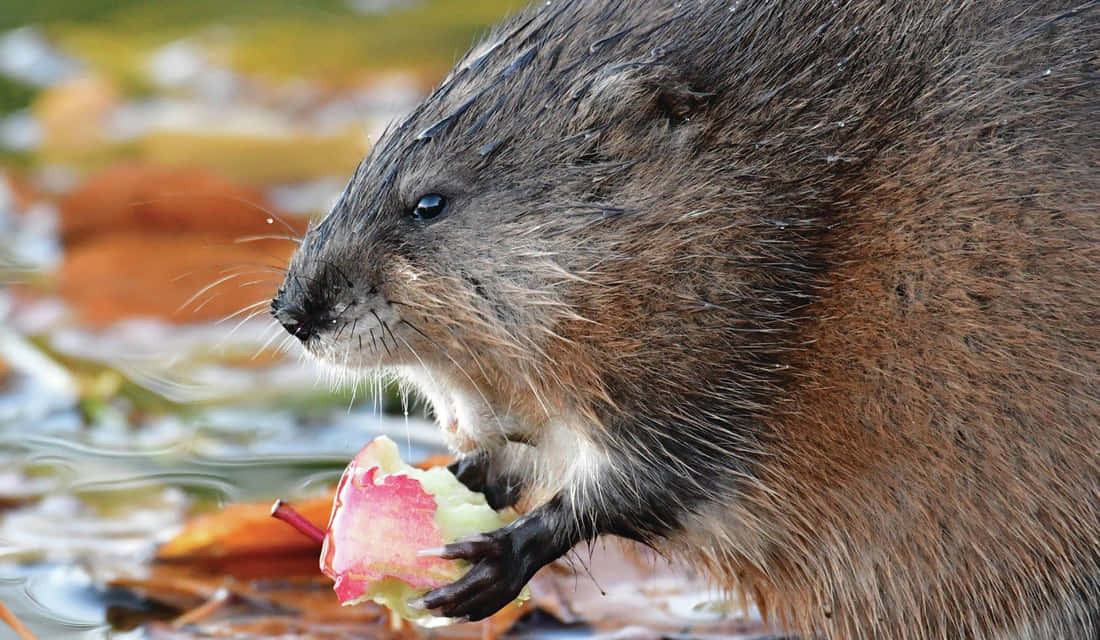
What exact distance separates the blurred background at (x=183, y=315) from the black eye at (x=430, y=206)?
477 millimetres

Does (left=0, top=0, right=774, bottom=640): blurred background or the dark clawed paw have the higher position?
(left=0, top=0, right=774, bottom=640): blurred background

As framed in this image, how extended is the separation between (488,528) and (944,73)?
1426 mm

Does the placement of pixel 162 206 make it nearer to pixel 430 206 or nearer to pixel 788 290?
pixel 430 206

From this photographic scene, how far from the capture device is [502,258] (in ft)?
11.8

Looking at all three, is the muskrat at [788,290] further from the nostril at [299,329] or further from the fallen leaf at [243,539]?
the fallen leaf at [243,539]

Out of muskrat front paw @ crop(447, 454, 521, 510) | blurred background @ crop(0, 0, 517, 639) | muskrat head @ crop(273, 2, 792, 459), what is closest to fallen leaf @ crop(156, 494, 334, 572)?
blurred background @ crop(0, 0, 517, 639)

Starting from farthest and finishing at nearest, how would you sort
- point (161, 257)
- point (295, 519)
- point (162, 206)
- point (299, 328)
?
point (162, 206) < point (161, 257) < point (295, 519) < point (299, 328)

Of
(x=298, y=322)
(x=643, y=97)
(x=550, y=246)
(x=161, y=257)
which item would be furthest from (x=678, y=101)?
(x=161, y=257)

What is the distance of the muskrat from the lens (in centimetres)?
352

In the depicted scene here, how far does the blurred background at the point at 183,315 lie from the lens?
14.8ft

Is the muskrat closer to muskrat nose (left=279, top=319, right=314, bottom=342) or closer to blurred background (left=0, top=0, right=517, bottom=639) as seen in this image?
muskrat nose (left=279, top=319, right=314, bottom=342)

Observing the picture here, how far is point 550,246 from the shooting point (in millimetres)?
3574

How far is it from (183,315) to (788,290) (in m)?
3.86

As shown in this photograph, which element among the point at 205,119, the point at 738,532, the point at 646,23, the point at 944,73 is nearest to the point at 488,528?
the point at 738,532
